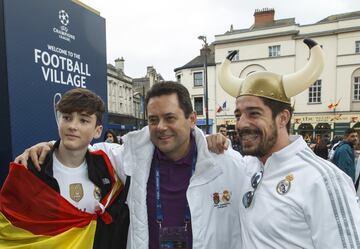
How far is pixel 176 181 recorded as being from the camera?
2.26 meters

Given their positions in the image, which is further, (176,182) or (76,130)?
(176,182)

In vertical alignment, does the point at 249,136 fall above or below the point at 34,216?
above

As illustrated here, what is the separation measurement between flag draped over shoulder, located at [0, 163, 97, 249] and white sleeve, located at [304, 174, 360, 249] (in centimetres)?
143

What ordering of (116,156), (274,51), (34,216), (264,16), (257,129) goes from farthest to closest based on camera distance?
(264,16) < (274,51) < (116,156) < (34,216) < (257,129)

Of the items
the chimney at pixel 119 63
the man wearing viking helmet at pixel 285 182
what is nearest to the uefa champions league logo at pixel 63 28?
the man wearing viking helmet at pixel 285 182

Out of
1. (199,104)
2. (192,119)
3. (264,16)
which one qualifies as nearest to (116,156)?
(192,119)

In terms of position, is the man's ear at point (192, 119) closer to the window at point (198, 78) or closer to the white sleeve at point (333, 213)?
the white sleeve at point (333, 213)

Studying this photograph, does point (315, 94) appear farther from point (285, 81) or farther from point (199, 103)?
point (285, 81)

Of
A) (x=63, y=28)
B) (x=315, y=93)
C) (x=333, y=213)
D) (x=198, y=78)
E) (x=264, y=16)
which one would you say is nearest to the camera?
(x=333, y=213)

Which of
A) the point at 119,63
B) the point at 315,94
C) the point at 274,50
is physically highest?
the point at 119,63

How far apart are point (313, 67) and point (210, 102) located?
105 feet

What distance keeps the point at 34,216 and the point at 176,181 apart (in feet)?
3.23

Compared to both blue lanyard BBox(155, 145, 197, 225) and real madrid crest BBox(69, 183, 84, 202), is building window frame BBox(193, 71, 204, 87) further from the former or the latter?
real madrid crest BBox(69, 183, 84, 202)

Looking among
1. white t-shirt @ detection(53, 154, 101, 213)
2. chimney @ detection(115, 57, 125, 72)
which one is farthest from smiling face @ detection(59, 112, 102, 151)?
chimney @ detection(115, 57, 125, 72)
